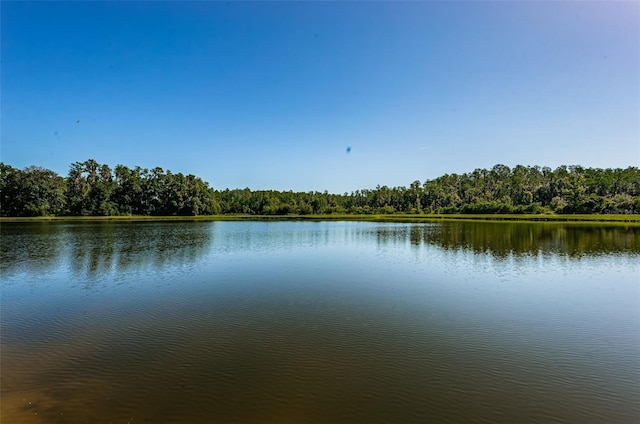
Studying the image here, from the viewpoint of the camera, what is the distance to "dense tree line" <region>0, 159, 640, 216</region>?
268 feet

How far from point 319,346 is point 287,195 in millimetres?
131463

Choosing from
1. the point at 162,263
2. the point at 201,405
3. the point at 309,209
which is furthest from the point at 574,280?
the point at 309,209

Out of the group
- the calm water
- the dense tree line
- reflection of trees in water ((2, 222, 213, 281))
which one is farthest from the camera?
the dense tree line

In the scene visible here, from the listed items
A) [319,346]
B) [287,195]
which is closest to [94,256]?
[319,346]

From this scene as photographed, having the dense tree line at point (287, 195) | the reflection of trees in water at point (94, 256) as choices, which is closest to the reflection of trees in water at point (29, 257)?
the reflection of trees in water at point (94, 256)

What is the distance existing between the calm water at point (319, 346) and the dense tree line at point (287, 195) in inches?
3212

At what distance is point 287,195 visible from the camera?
455 feet

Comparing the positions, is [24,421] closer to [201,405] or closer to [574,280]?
[201,405]

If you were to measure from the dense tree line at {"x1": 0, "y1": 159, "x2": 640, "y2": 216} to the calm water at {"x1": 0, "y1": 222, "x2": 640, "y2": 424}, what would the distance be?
81580 millimetres

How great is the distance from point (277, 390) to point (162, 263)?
621 inches

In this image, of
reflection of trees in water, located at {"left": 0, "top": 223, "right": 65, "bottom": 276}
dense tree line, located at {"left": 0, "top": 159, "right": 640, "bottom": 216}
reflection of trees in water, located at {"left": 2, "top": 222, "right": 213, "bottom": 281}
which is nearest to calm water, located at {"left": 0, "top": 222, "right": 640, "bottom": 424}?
reflection of trees in water, located at {"left": 0, "top": 223, "right": 65, "bottom": 276}

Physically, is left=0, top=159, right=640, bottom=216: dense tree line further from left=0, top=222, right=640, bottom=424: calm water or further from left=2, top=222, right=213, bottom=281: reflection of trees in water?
left=0, top=222, right=640, bottom=424: calm water

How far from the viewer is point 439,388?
639 cm

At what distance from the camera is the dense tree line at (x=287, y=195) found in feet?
268
